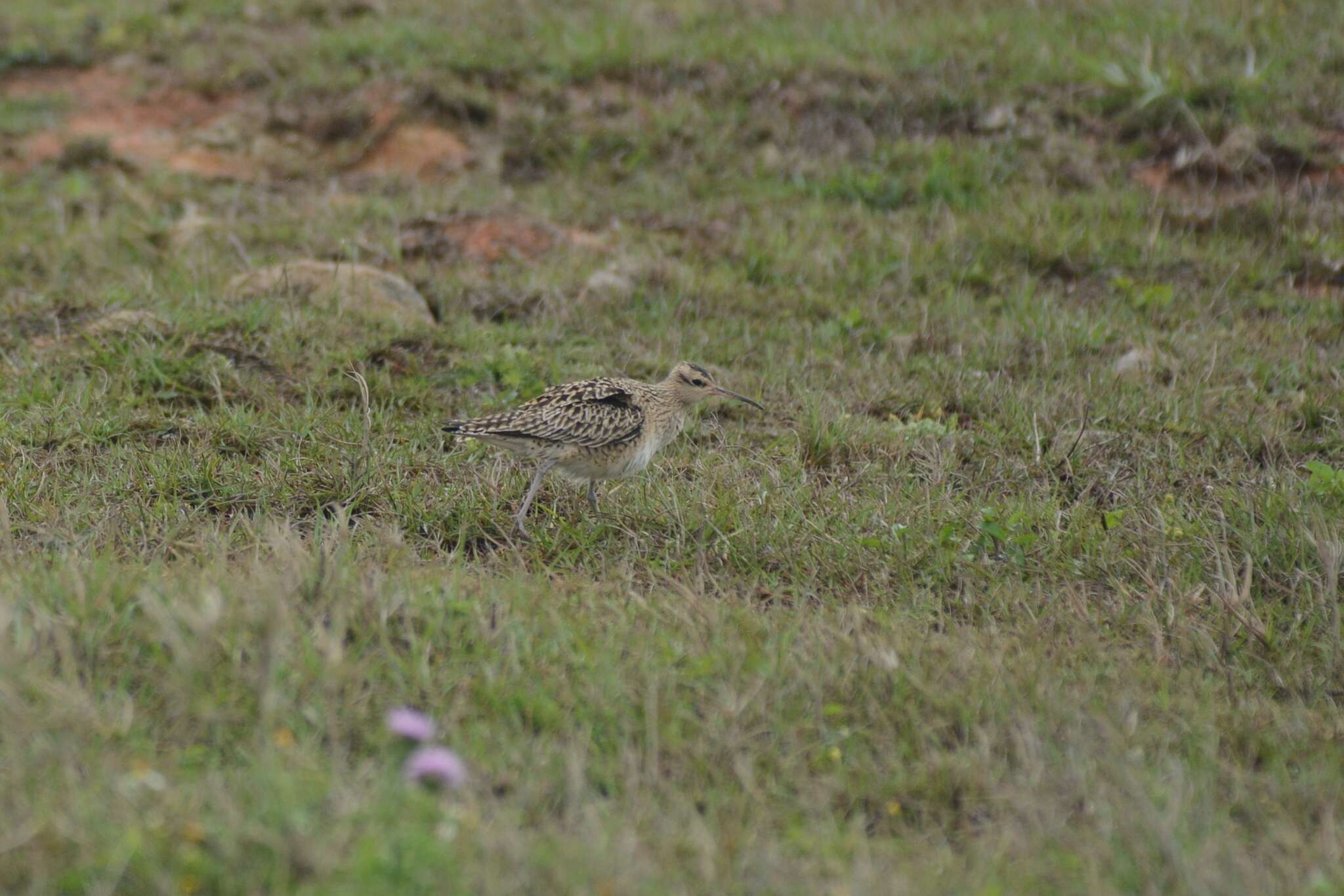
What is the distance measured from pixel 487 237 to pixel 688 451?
11.1 feet

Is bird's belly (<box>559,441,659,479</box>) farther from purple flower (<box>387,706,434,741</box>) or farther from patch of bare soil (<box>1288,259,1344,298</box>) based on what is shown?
patch of bare soil (<box>1288,259,1344,298</box>)

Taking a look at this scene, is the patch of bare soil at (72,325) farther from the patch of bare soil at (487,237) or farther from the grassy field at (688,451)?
the patch of bare soil at (487,237)

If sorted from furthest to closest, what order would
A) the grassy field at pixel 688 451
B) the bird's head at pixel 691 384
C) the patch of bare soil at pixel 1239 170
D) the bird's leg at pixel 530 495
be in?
1. the patch of bare soil at pixel 1239 170
2. the bird's head at pixel 691 384
3. the bird's leg at pixel 530 495
4. the grassy field at pixel 688 451

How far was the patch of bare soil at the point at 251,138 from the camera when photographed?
1148 cm

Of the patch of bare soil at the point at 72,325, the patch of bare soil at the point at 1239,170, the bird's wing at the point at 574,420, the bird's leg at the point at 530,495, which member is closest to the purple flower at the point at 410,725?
the bird's leg at the point at 530,495

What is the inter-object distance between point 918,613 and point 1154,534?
1305 millimetres

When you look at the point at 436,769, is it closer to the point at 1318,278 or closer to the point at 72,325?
the point at 72,325

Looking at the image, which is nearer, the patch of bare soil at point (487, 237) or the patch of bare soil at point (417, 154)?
the patch of bare soil at point (487, 237)

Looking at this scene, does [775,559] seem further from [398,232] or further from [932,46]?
[932,46]

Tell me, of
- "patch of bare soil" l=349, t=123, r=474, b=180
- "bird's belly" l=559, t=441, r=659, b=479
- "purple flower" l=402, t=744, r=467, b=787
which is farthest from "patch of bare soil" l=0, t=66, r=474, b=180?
"purple flower" l=402, t=744, r=467, b=787

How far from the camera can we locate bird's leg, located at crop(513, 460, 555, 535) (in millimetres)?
6055

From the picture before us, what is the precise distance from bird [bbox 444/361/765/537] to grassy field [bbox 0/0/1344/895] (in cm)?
25

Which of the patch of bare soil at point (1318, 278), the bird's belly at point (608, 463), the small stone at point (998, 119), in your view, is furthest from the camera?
the small stone at point (998, 119)

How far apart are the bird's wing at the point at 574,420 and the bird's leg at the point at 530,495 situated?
14 cm
